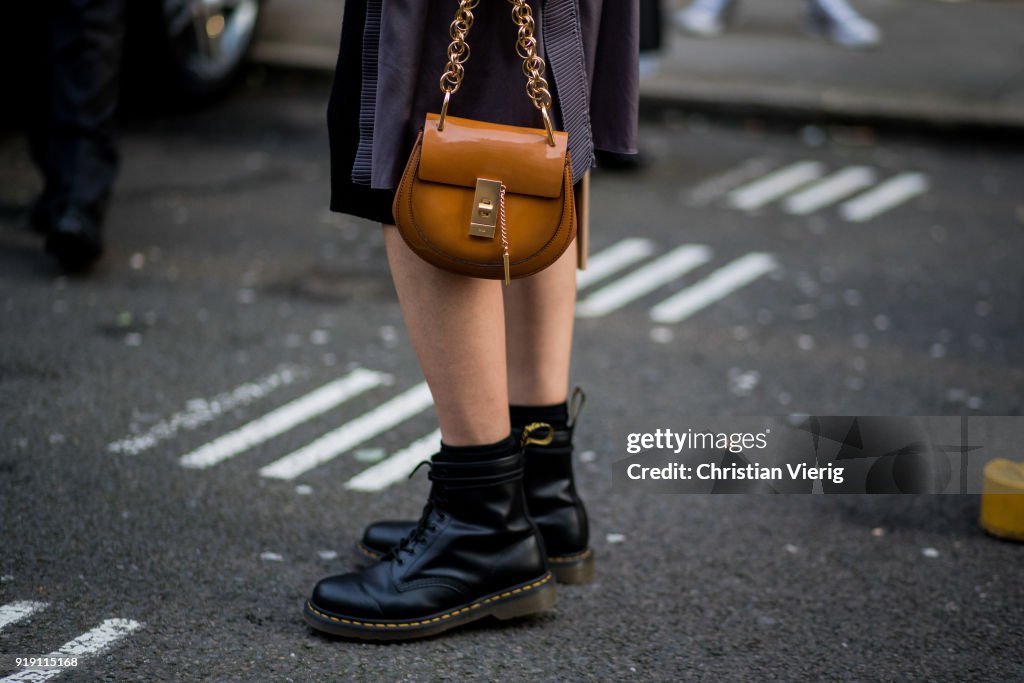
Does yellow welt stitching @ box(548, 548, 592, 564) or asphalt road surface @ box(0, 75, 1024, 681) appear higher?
yellow welt stitching @ box(548, 548, 592, 564)

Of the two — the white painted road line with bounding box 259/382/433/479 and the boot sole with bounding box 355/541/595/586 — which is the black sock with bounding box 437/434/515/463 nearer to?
the boot sole with bounding box 355/541/595/586

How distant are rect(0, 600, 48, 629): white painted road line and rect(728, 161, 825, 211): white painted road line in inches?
155

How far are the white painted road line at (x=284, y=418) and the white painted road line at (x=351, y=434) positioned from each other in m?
0.11

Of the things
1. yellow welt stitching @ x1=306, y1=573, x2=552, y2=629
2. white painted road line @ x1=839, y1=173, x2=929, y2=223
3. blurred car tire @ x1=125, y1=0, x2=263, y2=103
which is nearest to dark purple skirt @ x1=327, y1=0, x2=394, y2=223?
yellow welt stitching @ x1=306, y1=573, x2=552, y2=629

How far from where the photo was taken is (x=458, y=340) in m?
2.40

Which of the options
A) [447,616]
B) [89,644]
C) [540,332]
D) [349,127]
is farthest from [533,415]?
[89,644]

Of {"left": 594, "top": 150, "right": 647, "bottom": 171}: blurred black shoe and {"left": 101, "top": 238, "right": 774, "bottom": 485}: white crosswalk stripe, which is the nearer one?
{"left": 101, "top": 238, "right": 774, "bottom": 485}: white crosswalk stripe

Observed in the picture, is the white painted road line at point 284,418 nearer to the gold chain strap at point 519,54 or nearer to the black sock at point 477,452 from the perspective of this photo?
the black sock at point 477,452

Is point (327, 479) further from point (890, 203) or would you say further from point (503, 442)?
point (890, 203)

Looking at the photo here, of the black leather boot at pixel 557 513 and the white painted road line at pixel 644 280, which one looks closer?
the black leather boot at pixel 557 513

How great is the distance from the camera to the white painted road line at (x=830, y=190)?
231 inches

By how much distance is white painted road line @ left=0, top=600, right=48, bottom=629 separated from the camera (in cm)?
248

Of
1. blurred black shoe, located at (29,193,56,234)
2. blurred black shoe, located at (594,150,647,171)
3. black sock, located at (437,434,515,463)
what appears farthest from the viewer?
blurred black shoe, located at (594,150,647,171)

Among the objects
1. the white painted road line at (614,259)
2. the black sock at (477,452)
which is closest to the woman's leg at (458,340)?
the black sock at (477,452)
